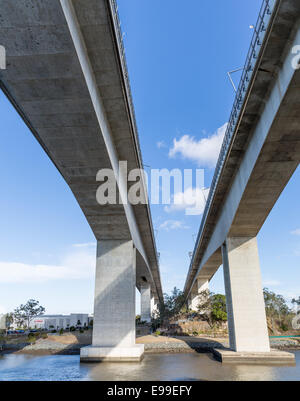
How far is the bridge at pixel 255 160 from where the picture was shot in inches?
356

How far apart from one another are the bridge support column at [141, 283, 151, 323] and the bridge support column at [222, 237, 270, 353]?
39.9m

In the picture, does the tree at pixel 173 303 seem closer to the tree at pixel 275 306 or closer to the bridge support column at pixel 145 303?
the bridge support column at pixel 145 303

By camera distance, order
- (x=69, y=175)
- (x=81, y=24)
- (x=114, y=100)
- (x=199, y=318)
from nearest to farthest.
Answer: (x=81, y=24) → (x=114, y=100) → (x=69, y=175) → (x=199, y=318)

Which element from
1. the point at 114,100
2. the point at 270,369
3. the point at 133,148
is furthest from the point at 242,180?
the point at 270,369

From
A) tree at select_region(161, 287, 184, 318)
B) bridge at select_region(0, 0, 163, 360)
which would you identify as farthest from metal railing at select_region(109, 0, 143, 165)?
tree at select_region(161, 287, 184, 318)

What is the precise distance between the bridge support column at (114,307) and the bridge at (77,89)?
0.45ft

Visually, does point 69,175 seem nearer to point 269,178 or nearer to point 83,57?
point 83,57

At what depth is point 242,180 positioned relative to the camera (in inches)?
619

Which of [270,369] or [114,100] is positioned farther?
[270,369]

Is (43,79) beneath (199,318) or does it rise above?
above

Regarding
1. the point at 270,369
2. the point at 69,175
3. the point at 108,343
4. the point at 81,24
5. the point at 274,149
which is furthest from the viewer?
the point at 108,343

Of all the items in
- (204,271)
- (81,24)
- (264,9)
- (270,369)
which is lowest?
(270,369)

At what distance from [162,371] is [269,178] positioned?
10802 millimetres

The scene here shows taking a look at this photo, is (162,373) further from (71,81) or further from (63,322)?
(63,322)
